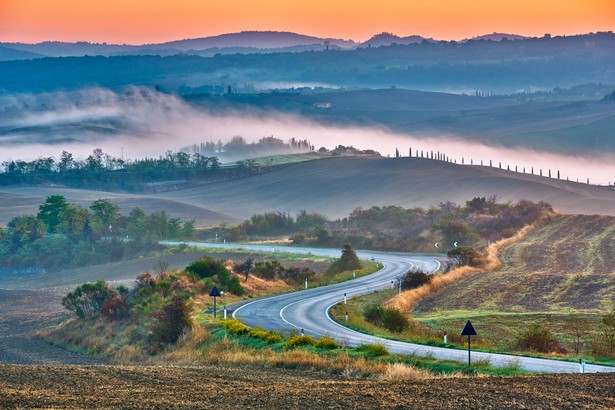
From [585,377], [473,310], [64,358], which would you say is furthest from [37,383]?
[473,310]

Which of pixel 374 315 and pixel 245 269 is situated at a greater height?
pixel 245 269

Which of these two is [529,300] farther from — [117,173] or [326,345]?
[117,173]

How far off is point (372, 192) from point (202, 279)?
103385 millimetres

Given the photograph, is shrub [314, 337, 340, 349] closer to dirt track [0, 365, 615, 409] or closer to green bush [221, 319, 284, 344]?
green bush [221, 319, 284, 344]

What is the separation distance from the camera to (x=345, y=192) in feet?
550

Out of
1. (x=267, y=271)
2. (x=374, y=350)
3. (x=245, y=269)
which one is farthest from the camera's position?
(x=267, y=271)

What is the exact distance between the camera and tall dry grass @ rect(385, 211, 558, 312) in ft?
182

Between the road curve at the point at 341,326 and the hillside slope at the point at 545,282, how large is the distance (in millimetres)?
5408

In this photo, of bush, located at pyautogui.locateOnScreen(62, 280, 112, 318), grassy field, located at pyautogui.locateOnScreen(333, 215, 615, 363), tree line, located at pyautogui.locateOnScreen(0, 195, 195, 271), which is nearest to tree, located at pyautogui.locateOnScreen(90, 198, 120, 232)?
tree line, located at pyautogui.locateOnScreen(0, 195, 195, 271)

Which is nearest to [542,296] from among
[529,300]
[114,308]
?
[529,300]

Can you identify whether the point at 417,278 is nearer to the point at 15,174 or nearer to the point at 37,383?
the point at 37,383

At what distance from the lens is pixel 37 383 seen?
90.0ft

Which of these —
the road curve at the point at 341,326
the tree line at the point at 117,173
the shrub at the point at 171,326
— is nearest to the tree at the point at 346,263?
the road curve at the point at 341,326

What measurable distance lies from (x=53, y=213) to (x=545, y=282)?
240ft
